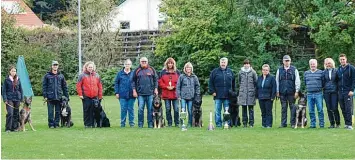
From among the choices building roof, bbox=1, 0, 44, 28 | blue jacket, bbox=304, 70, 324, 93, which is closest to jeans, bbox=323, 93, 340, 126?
blue jacket, bbox=304, 70, 324, 93

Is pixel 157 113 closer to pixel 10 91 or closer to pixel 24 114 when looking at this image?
pixel 24 114

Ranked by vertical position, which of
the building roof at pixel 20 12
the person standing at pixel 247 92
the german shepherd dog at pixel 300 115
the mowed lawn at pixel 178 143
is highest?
the building roof at pixel 20 12

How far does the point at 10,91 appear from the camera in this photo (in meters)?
19.7

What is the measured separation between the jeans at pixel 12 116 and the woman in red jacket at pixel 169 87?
3791 millimetres

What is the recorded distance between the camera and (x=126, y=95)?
2116 centimetres

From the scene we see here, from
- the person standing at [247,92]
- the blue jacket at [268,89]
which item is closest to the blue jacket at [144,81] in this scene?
the person standing at [247,92]

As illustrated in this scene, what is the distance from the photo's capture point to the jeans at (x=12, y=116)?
64.5ft

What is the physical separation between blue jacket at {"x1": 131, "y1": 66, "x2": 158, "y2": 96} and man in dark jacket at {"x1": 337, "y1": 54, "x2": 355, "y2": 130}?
4805 millimetres

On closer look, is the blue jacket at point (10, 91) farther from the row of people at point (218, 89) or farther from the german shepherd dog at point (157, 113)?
the german shepherd dog at point (157, 113)

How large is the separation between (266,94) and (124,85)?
12.5 feet

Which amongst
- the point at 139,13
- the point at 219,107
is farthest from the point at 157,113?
the point at 139,13

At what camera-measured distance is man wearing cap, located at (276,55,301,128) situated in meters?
20.0

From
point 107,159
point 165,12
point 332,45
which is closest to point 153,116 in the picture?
point 107,159

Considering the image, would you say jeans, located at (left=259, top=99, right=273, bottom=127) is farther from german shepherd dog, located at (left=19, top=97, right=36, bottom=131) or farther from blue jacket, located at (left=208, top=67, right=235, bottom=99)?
german shepherd dog, located at (left=19, top=97, right=36, bottom=131)
